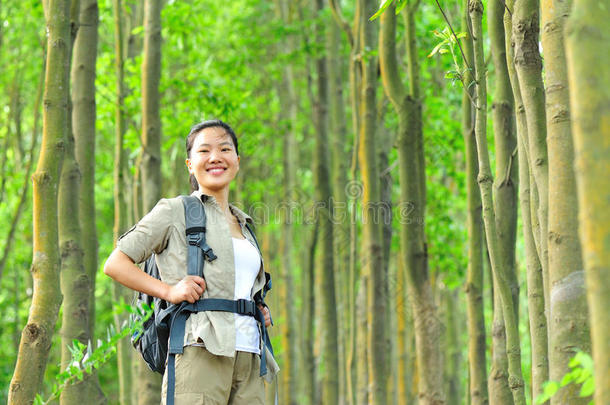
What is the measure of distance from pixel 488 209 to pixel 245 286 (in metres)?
1.65

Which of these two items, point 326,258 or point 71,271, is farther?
point 326,258

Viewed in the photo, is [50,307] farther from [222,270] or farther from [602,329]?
[602,329]

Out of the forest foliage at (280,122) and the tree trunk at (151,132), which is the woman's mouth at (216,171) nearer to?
the forest foliage at (280,122)

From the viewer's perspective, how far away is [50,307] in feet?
15.2

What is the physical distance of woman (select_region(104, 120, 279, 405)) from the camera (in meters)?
3.79

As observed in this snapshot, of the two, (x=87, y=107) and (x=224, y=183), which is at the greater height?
(x=87, y=107)

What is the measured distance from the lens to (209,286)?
3.89 m

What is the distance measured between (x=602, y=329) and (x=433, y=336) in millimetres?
5592

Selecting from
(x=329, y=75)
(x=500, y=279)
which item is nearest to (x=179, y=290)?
(x=500, y=279)

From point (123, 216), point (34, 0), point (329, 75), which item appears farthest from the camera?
point (329, 75)

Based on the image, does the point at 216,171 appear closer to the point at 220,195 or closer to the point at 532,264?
the point at 220,195

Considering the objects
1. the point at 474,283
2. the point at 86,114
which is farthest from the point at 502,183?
the point at 86,114

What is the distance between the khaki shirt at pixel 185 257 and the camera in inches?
150

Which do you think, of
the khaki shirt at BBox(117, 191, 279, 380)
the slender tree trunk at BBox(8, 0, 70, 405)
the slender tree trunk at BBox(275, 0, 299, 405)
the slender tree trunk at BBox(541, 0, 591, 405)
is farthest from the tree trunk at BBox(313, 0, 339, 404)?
the slender tree trunk at BBox(541, 0, 591, 405)
